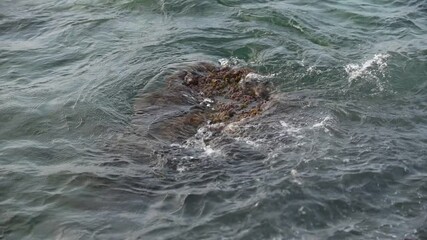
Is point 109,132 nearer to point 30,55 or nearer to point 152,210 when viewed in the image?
point 152,210

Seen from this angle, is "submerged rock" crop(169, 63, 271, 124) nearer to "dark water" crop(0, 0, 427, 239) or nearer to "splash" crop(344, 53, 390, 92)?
"dark water" crop(0, 0, 427, 239)

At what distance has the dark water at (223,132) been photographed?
728cm

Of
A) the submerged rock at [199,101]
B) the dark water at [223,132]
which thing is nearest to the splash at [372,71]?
the dark water at [223,132]

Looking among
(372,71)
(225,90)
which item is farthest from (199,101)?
(372,71)

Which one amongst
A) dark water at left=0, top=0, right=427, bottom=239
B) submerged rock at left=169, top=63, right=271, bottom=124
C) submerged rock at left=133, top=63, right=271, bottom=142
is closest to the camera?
→ dark water at left=0, top=0, right=427, bottom=239

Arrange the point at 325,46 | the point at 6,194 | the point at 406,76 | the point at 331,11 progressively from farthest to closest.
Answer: the point at 331,11 → the point at 325,46 → the point at 406,76 → the point at 6,194

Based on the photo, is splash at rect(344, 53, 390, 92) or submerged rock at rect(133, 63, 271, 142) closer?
submerged rock at rect(133, 63, 271, 142)

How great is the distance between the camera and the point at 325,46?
1221cm

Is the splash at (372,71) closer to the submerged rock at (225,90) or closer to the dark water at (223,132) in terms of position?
the dark water at (223,132)

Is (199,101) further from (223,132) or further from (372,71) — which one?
(372,71)

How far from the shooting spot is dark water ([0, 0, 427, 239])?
7277mm

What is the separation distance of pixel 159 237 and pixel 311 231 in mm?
1941

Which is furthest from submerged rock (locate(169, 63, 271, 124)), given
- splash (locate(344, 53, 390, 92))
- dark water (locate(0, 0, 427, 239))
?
splash (locate(344, 53, 390, 92))

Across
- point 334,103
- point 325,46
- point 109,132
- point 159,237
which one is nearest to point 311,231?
point 159,237
